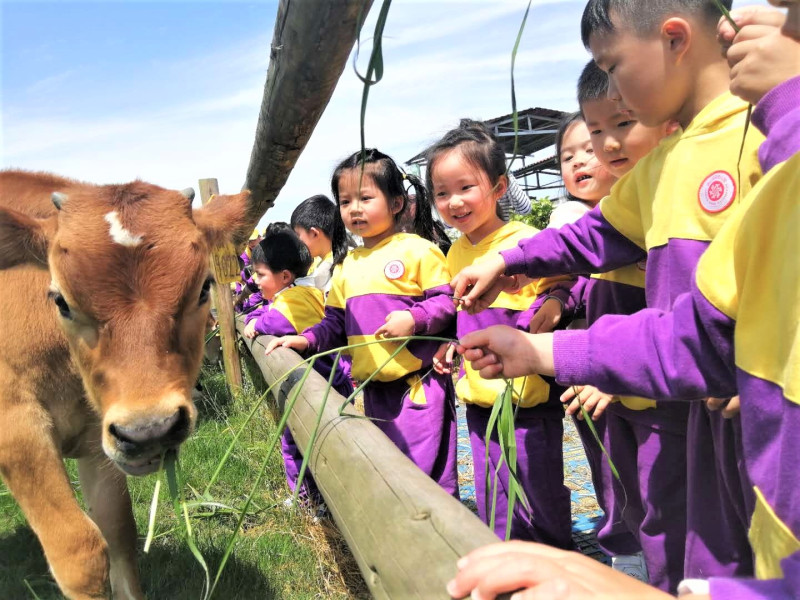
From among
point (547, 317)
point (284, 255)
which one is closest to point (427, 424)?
point (547, 317)

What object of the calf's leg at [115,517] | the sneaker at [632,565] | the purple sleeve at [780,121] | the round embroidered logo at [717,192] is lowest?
the sneaker at [632,565]

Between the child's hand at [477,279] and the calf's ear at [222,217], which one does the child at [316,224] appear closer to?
the calf's ear at [222,217]

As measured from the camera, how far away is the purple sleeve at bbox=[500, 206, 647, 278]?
79.4 inches

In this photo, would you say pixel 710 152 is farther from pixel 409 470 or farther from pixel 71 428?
pixel 71 428

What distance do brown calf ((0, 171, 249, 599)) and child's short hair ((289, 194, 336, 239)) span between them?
2.71 m

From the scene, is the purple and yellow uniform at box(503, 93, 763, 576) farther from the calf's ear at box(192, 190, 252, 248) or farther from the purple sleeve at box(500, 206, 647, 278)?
the calf's ear at box(192, 190, 252, 248)

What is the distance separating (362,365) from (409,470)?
5.66 feet

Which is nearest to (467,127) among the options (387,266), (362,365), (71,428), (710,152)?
(387,266)

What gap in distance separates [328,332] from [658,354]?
2555 millimetres

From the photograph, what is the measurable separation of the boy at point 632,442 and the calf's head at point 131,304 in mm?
1501

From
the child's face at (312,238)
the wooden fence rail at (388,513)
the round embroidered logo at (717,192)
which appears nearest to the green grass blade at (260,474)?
the wooden fence rail at (388,513)

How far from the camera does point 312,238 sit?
580cm

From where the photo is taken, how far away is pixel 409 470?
1523 millimetres

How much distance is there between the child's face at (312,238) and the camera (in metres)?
5.76
